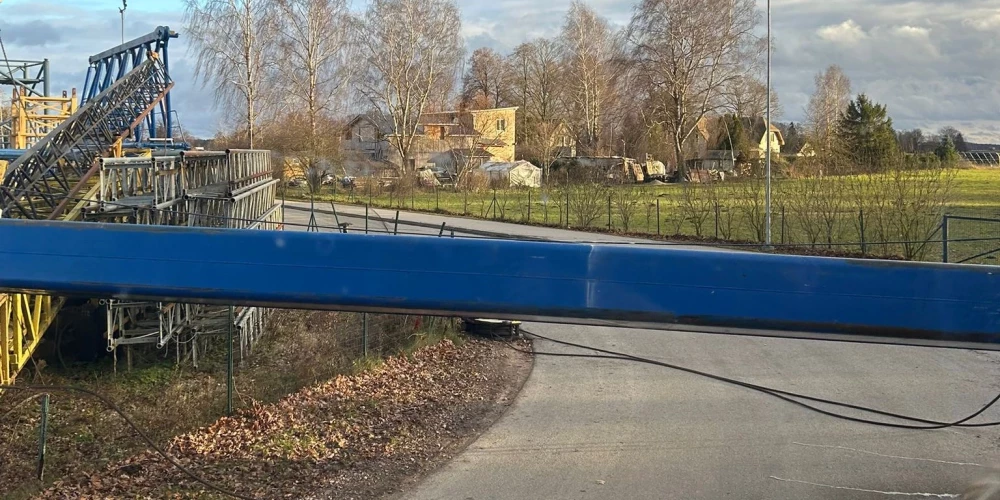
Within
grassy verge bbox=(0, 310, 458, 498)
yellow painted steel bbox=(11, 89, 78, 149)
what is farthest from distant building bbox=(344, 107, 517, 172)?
grassy verge bbox=(0, 310, 458, 498)

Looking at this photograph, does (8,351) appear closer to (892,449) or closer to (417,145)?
(892,449)

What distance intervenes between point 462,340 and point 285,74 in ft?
152

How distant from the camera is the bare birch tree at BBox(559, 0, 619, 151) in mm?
69438

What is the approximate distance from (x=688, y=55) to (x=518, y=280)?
58681 millimetres

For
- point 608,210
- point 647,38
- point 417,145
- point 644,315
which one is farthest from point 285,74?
point 644,315

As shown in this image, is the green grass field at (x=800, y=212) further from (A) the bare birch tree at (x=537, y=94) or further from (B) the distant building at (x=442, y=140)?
(A) the bare birch tree at (x=537, y=94)

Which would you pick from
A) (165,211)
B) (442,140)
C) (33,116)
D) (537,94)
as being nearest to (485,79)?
(537,94)

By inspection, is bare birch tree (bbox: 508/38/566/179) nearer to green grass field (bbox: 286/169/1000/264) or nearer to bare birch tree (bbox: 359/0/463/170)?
bare birch tree (bbox: 359/0/463/170)

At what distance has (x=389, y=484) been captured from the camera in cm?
688

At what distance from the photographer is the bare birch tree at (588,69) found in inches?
2734

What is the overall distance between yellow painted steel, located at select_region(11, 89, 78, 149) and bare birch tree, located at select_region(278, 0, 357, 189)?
21.7 m

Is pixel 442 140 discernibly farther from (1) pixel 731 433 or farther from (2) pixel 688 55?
(1) pixel 731 433

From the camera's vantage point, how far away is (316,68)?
5603cm

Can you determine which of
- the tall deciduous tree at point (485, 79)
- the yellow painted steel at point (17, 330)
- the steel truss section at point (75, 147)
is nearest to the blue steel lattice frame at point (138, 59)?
the steel truss section at point (75, 147)
